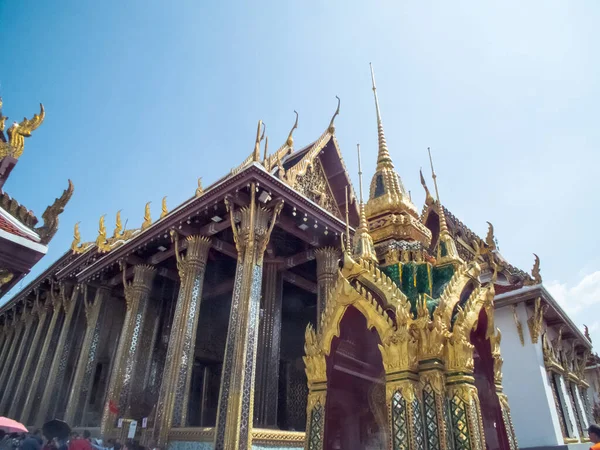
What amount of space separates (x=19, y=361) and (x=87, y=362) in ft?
21.3

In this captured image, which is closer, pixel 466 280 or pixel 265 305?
pixel 466 280

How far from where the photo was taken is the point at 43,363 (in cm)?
1267

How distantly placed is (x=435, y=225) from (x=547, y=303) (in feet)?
18.4

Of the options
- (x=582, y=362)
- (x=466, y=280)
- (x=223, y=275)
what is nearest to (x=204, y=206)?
(x=223, y=275)

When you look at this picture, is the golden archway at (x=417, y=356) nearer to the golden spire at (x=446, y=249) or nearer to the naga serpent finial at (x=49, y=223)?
the golden spire at (x=446, y=249)

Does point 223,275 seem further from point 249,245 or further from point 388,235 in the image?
point 388,235

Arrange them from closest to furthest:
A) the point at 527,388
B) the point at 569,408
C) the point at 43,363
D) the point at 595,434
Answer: the point at 595,434, the point at 527,388, the point at 569,408, the point at 43,363

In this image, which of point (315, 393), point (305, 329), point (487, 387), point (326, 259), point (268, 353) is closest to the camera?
point (315, 393)

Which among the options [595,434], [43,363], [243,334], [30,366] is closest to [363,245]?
[595,434]

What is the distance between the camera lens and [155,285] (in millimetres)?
10984

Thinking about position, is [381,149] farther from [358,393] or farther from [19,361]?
[19,361]

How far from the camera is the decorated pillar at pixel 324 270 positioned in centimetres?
855

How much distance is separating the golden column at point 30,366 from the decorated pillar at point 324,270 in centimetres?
973

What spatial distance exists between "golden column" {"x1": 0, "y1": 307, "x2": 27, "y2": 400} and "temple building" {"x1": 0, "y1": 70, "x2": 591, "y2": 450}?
13cm
